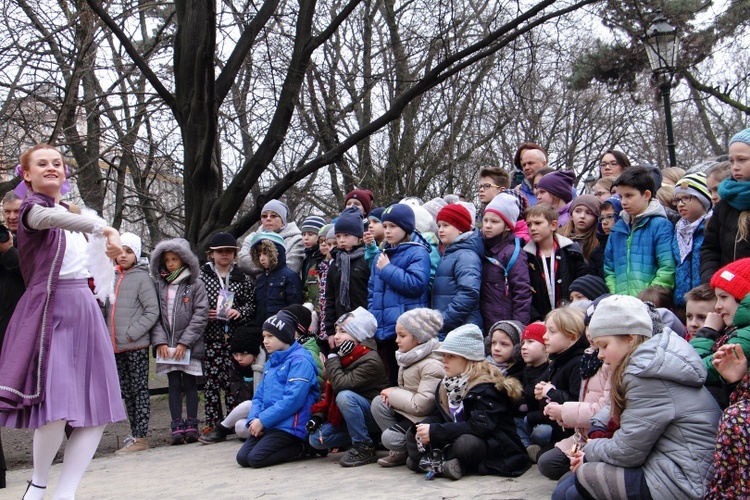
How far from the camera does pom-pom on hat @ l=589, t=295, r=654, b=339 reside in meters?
4.07

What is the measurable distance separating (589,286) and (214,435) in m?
3.75

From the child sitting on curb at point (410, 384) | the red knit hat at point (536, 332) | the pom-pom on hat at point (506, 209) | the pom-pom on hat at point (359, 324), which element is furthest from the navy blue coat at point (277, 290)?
the red knit hat at point (536, 332)

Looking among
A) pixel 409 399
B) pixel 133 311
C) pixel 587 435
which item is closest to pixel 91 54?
pixel 133 311

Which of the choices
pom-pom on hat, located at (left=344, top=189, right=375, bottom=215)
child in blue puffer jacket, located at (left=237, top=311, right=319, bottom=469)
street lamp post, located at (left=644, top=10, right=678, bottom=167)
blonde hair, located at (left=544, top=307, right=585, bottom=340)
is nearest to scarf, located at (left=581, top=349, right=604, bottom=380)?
blonde hair, located at (left=544, top=307, right=585, bottom=340)

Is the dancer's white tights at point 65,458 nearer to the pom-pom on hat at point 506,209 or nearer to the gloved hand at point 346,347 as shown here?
the gloved hand at point 346,347

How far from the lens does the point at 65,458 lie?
4621mm

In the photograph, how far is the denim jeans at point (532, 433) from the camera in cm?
526

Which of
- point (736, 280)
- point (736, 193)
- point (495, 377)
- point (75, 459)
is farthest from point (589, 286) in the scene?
point (75, 459)

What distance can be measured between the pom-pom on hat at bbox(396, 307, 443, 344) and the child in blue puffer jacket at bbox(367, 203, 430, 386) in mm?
519

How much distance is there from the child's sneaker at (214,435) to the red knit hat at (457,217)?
9.33ft

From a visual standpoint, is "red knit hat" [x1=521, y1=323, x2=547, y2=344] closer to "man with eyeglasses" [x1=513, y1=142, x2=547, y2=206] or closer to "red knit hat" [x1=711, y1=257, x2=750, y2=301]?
"red knit hat" [x1=711, y1=257, x2=750, y2=301]

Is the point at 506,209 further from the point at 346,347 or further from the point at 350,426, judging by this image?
the point at 350,426

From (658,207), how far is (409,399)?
225cm

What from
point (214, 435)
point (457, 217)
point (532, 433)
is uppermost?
point (457, 217)
